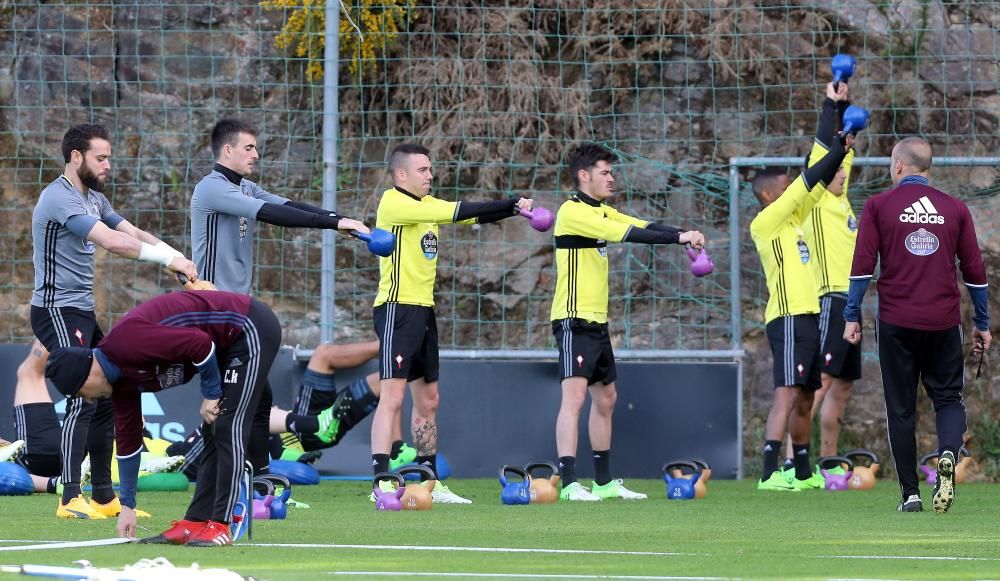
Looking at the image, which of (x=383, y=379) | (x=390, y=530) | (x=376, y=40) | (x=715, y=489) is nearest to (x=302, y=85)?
(x=376, y=40)

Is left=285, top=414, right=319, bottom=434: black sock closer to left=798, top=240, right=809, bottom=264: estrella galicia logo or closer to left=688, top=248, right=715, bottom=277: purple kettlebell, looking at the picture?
left=688, top=248, right=715, bottom=277: purple kettlebell

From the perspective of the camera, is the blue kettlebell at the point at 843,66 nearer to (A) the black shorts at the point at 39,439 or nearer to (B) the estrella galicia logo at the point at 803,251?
(B) the estrella galicia logo at the point at 803,251

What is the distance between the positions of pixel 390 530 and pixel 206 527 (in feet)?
3.98

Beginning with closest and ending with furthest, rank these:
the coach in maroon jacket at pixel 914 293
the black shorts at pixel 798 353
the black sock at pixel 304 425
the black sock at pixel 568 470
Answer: the coach in maroon jacket at pixel 914 293 → the black sock at pixel 568 470 → the black shorts at pixel 798 353 → the black sock at pixel 304 425

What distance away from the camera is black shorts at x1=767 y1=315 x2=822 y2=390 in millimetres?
10719

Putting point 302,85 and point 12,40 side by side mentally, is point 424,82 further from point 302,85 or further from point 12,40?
point 12,40

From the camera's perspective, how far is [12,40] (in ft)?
47.1

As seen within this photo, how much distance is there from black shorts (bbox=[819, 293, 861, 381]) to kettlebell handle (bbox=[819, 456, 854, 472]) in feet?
2.02

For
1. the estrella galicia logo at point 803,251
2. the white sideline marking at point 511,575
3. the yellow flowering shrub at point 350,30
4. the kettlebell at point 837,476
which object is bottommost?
the kettlebell at point 837,476

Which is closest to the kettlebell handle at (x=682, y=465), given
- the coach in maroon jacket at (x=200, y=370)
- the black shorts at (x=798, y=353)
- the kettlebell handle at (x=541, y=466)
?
the kettlebell handle at (x=541, y=466)

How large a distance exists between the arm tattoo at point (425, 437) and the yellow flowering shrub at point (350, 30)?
430cm

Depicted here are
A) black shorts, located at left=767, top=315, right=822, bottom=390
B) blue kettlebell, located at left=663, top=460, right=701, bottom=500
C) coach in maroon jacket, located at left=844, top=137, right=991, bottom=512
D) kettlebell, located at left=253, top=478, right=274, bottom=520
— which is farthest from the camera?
black shorts, located at left=767, top=315, right=822, bottom=390

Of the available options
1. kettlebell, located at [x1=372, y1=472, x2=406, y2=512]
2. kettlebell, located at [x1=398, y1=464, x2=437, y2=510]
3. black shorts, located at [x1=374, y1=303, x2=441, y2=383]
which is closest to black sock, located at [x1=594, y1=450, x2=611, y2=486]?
black shorts, located at [x1=374, y1=303, x2=441, y2=383]

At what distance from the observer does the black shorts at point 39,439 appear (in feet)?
32.7
